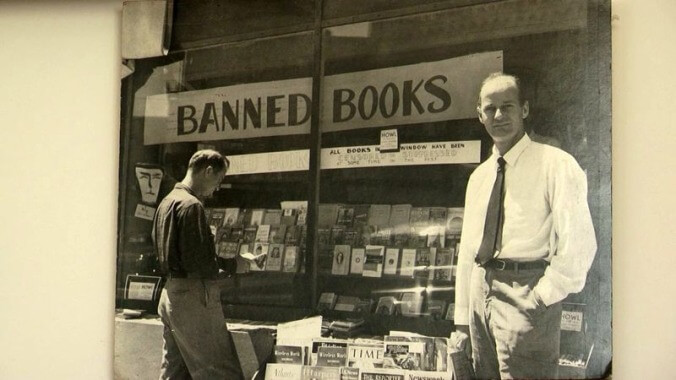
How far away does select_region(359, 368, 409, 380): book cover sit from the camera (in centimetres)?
192

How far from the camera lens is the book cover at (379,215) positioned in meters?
1.97

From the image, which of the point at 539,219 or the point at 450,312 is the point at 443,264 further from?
→ the point at 539,219

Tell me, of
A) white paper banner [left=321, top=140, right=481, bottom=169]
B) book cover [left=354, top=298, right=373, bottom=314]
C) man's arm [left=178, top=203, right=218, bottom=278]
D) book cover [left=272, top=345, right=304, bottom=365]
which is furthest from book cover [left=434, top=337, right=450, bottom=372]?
man's arm [left=178, top=203, right=218, bottom=278]

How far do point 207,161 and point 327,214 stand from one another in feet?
1.50

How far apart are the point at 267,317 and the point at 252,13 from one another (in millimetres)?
1020

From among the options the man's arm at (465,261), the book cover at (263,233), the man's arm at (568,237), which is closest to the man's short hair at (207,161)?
the book cover at (263,233)

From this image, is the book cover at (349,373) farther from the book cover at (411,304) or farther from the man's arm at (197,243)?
the man's arm at (197,243)

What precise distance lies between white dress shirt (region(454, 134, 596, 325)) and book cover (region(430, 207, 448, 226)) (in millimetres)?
62

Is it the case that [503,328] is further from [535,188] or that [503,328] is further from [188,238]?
[188,238]

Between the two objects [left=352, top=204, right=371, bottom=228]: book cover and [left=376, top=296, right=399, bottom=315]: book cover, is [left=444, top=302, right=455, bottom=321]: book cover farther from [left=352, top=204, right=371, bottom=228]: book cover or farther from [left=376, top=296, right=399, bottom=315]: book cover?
[left=352, top=204, right=371, bottom=228]: book cover

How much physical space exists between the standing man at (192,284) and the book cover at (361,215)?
1.57 feet

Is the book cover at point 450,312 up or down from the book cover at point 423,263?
down

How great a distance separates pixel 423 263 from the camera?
1924 mm

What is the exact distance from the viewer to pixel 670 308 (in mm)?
1777
